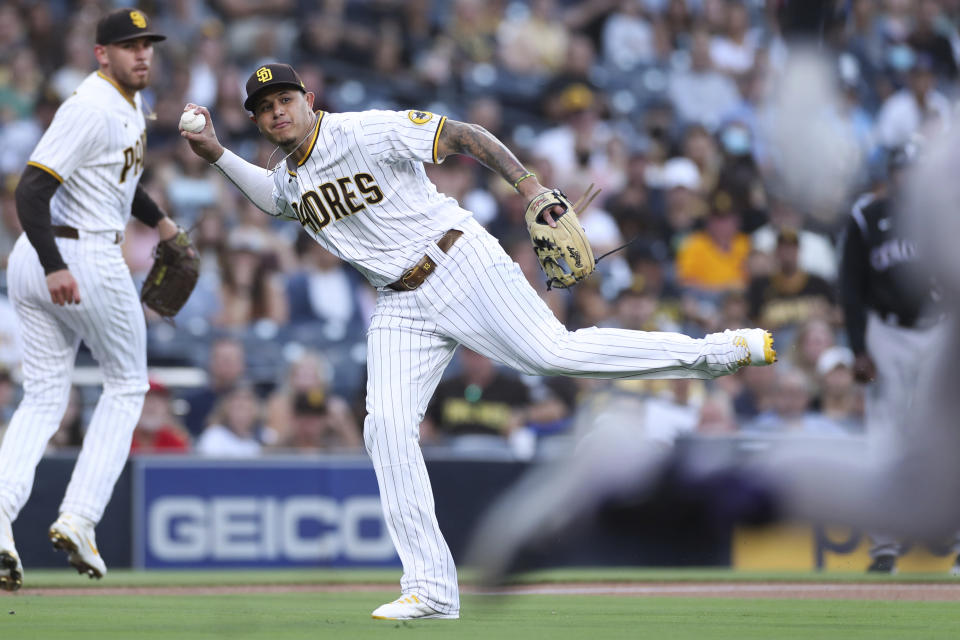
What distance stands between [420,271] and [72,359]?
2020 mm

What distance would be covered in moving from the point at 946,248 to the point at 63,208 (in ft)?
16.4

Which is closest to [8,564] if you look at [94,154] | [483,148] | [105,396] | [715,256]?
[105,396]

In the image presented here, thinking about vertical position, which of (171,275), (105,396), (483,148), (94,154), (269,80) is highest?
(269,80)

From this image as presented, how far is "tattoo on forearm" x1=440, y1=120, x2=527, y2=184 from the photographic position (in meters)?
5.04

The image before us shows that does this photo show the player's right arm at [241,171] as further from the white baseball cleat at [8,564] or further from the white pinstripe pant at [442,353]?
the white baseball cleat at [8,564]

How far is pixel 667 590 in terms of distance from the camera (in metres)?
7.31

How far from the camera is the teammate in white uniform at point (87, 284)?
20.1 feet

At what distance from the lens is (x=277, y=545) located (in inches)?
361

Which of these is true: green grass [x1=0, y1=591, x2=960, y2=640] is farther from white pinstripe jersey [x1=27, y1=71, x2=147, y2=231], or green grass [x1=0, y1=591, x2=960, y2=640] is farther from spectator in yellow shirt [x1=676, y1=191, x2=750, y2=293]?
spectator in yellow shirt [x1=676, y1=191, x2=750, y2=293]

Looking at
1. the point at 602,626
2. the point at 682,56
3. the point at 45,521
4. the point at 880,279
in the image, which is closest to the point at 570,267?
the point at 602,626

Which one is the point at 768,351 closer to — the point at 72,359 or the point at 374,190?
the point at 374,190

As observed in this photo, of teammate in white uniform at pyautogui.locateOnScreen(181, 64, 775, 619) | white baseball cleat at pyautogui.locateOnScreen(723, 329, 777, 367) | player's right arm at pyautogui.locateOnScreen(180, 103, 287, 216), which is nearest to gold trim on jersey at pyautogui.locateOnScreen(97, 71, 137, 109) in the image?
player's right arm at pyautogui.locateOnScreen(180, 103, 287, 216)

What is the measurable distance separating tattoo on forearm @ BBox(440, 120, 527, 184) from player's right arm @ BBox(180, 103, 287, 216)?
2.85 ft

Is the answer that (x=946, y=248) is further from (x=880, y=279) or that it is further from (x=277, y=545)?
(x=277, y=545)
